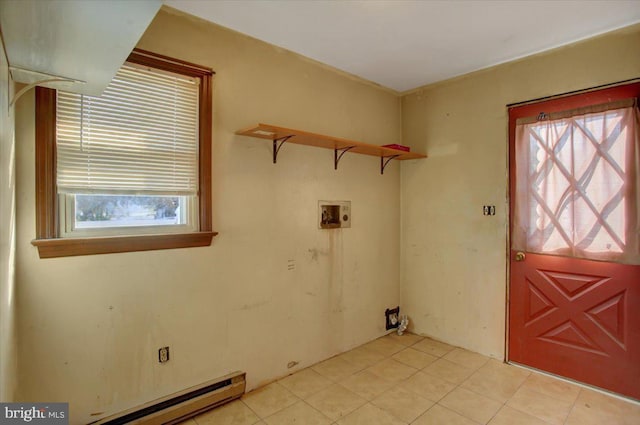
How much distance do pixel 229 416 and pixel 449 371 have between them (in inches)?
69.4

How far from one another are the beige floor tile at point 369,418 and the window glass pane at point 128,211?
5.44 ft

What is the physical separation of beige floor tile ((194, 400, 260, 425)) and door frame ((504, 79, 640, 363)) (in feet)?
7.29

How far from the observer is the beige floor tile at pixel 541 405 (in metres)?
2.12

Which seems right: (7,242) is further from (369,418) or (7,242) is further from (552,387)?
(552,387)

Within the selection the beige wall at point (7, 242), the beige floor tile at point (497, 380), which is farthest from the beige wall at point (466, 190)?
the beige wall at point (7, 242)

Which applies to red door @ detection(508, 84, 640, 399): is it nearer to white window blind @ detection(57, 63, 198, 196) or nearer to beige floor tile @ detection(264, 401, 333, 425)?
beige floor tile @ detection(264, 401, 333, 425)

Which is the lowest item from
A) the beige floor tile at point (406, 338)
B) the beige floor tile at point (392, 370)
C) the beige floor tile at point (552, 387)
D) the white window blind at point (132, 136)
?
the beige floor tile at point (552, 387)

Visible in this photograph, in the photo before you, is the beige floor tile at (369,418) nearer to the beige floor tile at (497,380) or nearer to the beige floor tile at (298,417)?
the beige floor tile at (298,417)

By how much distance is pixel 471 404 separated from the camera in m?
2.26

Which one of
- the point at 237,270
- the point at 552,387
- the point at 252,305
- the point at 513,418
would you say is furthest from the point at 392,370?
the point at 237,270

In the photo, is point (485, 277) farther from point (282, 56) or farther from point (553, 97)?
point (282, 56)

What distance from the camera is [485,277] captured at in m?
3.01

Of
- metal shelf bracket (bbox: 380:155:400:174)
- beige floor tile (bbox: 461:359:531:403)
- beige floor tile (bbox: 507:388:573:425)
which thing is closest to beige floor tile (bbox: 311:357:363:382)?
beige floor tile (bbox: 461:359:531:403)

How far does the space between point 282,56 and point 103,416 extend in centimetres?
263
